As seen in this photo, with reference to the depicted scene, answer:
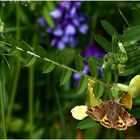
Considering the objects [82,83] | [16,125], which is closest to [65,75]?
[82,83]

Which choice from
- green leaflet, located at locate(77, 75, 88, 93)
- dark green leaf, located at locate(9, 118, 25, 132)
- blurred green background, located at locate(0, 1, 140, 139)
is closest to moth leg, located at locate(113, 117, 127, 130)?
green leaflet, located at locate(77, 75, 88, 93)

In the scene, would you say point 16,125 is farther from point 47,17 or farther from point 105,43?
point 105,43

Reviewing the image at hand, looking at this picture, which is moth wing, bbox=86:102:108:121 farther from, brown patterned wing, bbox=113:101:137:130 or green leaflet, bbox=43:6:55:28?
green leaflet, bbox=43:6:55:28

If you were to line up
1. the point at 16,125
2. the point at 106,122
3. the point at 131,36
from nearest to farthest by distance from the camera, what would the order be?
the point at 106,122
the point at 131,36
the point at 16,125

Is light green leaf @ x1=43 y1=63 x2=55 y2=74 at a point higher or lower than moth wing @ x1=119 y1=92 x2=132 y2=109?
higher

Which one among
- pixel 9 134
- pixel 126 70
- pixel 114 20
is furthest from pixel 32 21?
pixel 126 70

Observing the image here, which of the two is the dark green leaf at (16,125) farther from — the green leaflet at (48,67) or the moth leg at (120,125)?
the moth leg at (120,125)

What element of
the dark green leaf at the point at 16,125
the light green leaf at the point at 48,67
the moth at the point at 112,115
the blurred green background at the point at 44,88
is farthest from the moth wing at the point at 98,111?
the dark green leaf at the point at 16,125
